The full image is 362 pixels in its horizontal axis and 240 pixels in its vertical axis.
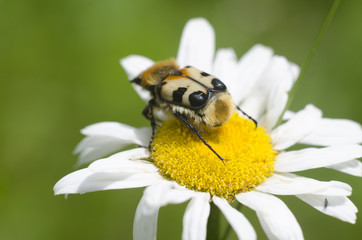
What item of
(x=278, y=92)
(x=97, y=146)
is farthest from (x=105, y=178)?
(x=278, y=92)

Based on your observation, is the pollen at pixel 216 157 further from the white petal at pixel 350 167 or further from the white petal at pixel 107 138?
the white petal at pixel 350 167

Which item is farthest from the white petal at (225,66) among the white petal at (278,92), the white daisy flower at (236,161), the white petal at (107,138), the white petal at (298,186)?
the white petal at (298,186)

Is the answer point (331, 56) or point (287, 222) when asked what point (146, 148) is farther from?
point (331, 56)

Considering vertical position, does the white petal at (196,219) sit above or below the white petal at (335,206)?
Answer: below

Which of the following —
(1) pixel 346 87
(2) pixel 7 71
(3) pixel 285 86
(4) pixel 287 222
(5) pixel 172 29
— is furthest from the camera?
(5) pixel 172 29

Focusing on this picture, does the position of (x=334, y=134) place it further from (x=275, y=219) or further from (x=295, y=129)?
(x=275, y=219)

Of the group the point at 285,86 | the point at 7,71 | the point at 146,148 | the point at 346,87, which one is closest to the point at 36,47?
the point at 7,71
